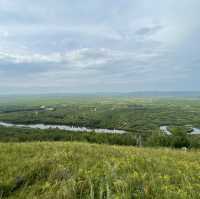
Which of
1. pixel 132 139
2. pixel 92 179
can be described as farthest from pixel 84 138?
pixel 92 179

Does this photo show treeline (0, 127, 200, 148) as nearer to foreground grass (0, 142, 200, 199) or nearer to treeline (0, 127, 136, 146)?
treeline (0, 127, 136, 146)

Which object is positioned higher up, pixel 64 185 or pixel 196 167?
pixel 64 185

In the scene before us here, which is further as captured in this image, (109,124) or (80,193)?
(109,124)

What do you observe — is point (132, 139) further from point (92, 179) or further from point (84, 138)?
point (92, 179)

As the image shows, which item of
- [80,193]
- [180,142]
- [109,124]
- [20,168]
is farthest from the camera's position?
[109,124]

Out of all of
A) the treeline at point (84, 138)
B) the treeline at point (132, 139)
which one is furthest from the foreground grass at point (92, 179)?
the treeline at point (84, 138)

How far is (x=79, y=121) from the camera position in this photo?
246 feet

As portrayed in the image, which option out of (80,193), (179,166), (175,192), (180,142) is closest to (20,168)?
(80,193)

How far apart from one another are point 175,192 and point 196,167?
5.93ft

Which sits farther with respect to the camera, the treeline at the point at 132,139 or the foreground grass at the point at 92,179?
the treeline at the point at 132,139

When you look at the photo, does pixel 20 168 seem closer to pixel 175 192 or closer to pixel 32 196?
pixel 32 196

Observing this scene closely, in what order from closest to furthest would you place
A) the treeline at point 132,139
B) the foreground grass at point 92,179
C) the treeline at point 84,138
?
1. the foreground grass at point 92,179
2. the treeline at point 132,139
3. the treeline at point 84,138

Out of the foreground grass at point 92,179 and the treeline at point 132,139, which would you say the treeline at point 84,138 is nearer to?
the treeline at point 132,139

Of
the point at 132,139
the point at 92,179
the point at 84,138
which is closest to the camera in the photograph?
the point at 92,179
